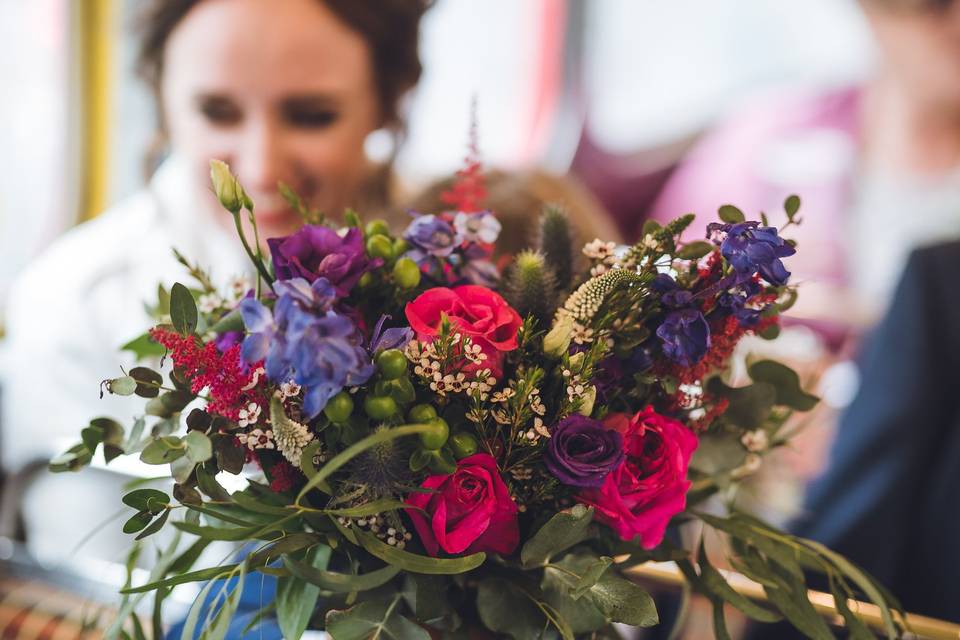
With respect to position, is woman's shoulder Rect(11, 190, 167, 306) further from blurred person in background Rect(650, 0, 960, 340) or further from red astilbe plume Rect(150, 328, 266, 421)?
blurred person in background Rect(650, 0, 960, 340)

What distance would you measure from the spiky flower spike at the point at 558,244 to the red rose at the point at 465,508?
0.15m

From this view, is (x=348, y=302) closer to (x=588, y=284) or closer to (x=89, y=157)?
(x=588, y=284)

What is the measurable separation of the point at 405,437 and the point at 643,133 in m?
2.19

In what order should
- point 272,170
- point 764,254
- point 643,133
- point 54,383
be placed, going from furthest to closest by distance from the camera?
point 643,133 < point 54,383 < point 272,170 < point 764,254

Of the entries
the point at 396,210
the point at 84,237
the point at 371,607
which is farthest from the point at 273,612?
the point at 84,237

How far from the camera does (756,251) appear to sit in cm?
41

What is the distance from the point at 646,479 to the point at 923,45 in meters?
1.70

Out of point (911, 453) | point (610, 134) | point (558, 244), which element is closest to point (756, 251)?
point (558, 244)

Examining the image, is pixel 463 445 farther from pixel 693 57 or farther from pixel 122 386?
pixel 693 57

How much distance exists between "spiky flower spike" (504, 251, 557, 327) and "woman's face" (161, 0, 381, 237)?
453 millimetres

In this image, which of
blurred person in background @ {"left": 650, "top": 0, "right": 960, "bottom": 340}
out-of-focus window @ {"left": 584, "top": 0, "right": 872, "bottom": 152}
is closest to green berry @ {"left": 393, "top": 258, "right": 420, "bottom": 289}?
blurred person in background @ {"left": 650, "top": 0, "right": 960, "bottom": 340}

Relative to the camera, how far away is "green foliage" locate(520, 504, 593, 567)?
0.42 meters

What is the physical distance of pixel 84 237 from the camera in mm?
1067

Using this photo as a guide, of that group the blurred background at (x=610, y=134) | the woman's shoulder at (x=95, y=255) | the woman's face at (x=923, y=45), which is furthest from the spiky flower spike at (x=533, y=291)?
the woman's face at (x=923, y=45)
